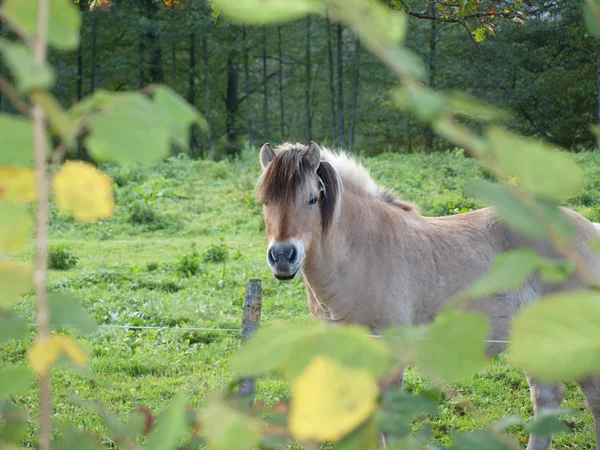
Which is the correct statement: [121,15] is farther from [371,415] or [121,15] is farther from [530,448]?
[371,415]

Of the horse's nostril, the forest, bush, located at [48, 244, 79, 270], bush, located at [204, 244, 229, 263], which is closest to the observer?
the horse's nostril

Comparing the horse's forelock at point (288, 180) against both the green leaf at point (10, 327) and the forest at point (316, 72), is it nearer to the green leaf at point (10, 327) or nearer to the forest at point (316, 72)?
the green leaf at point (10, 327)

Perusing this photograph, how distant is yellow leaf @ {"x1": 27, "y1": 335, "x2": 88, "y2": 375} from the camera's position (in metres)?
0.40

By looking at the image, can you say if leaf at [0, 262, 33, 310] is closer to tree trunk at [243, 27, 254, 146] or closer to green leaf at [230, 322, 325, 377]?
green leaf at [230, 322, 325, 377]

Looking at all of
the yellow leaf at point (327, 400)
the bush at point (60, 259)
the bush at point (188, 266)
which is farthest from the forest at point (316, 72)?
the yellow leaf at point (327, 400)

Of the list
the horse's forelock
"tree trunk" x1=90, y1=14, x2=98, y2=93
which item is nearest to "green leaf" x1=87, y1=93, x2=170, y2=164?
the horse's forelock

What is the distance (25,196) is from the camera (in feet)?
Result: 1.45

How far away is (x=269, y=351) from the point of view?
1.38 feet

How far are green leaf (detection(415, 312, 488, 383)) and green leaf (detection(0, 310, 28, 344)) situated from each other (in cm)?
27

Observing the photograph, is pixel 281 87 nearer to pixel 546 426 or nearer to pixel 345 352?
pixel 546 426

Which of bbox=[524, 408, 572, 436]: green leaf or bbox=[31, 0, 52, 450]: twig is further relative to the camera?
bbox=[524, 408, 572, 436]: green leaf

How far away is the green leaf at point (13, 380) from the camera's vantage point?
1.53 ft

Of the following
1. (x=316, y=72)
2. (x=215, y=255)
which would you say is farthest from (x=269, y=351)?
(x=316, y=72)

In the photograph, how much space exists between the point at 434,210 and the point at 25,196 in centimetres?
879
